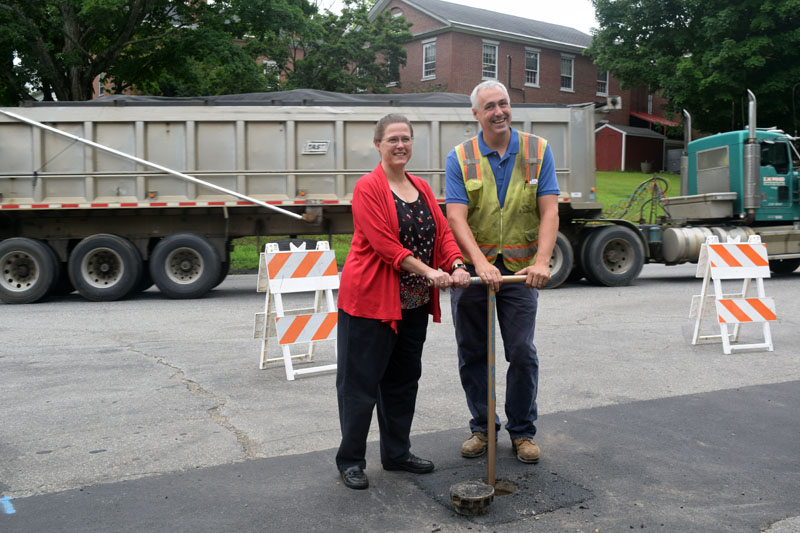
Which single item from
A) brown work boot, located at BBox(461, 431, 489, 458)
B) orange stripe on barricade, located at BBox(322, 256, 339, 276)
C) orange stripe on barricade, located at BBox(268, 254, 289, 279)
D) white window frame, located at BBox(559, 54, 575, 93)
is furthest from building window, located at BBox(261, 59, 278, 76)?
brown work boot, located at BBox(461, 431, 489, 458)

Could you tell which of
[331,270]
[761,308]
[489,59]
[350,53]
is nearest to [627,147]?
[489,59]

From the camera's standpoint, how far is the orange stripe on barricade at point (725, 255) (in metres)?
8.02

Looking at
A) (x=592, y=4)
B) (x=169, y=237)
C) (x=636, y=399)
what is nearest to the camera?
(x=636, y=399)

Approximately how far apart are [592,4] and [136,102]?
25971 millimetres

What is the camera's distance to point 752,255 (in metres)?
8.19

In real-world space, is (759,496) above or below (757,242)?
below

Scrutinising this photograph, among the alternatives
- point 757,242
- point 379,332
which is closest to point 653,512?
point 379,332

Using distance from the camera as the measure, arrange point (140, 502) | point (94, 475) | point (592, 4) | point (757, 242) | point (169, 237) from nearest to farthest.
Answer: point (140, 502)
point (94, 475)
point (757, 242)
point (169, 237)
point (592, 4)

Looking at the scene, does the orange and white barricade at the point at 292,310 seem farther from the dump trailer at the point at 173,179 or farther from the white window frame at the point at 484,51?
the white window frame at the point at 484,51

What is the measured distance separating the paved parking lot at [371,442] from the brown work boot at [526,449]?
0.27ft

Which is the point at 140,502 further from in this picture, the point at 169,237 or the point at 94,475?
the point at 169,237

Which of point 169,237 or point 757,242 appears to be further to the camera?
point 169,237

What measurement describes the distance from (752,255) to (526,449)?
500 centimetres

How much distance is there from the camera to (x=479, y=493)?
3.65m
